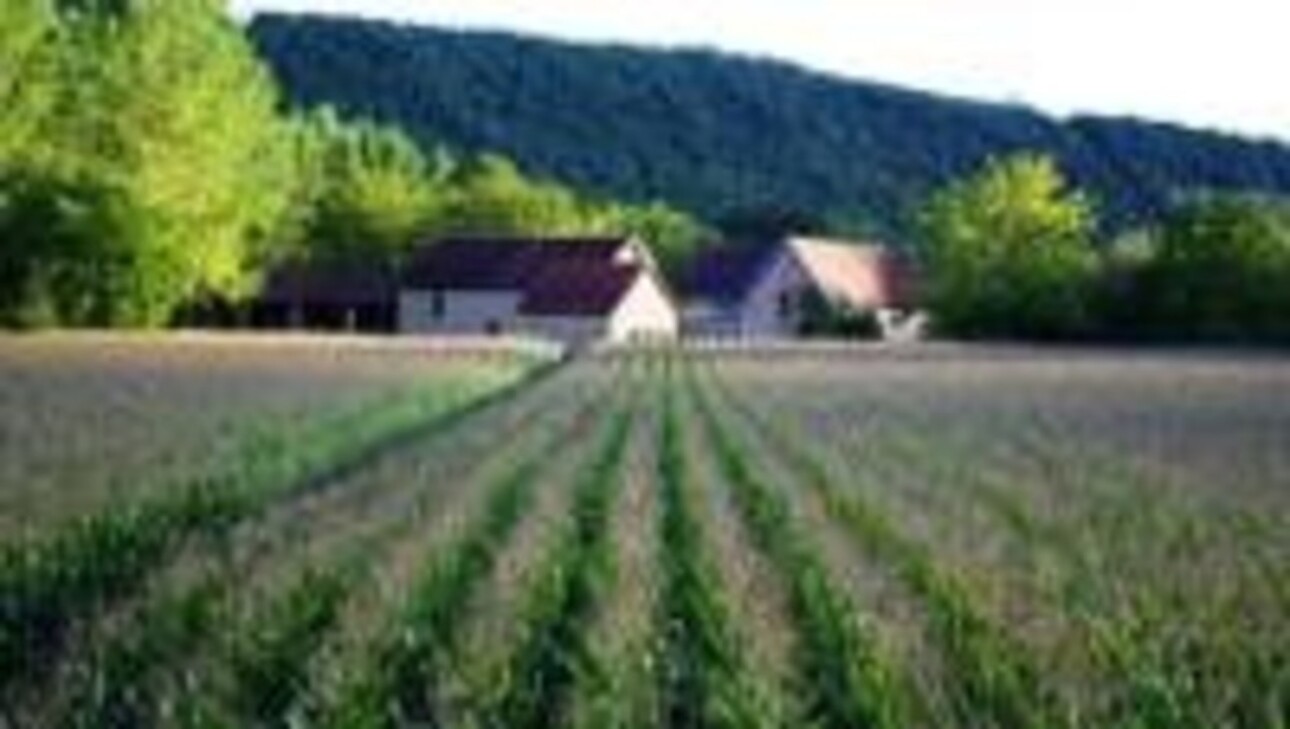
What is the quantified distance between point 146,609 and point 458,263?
12370cm

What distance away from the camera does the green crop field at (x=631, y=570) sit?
48.5ft

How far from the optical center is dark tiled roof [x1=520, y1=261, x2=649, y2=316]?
137750mm

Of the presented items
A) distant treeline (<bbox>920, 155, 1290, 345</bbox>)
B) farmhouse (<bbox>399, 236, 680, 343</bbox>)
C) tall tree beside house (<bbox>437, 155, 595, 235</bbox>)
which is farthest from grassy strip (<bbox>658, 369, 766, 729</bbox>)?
tall tree beside house (<bbox>437, 155, 595, 235</bbox>)

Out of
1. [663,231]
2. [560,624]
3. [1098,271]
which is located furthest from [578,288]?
[560,624]

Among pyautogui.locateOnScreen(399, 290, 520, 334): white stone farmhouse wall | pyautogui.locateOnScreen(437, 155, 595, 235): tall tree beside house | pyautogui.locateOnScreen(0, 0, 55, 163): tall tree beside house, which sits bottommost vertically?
pyautogui.locateOnScreen(399, 290, 520, 334): white stone farmhouse wall

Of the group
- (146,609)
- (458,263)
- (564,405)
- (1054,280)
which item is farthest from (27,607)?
(458,263)

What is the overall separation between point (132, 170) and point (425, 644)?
69005 millimetres

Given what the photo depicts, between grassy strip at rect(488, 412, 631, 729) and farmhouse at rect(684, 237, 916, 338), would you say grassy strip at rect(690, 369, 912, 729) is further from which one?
farmhouse at rect(684, 237, 916, 338)

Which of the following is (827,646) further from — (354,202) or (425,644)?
(354,202)

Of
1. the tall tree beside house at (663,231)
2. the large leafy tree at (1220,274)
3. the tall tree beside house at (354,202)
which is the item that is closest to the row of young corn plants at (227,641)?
the large leafy tree at (1220,274)

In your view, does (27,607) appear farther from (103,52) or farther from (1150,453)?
(103,52)

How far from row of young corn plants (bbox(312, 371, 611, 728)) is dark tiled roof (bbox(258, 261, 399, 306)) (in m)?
112

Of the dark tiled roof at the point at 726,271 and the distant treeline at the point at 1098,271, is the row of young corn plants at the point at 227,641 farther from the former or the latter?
the dark tiled roof at the point at 726,271

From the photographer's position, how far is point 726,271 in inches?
6280
